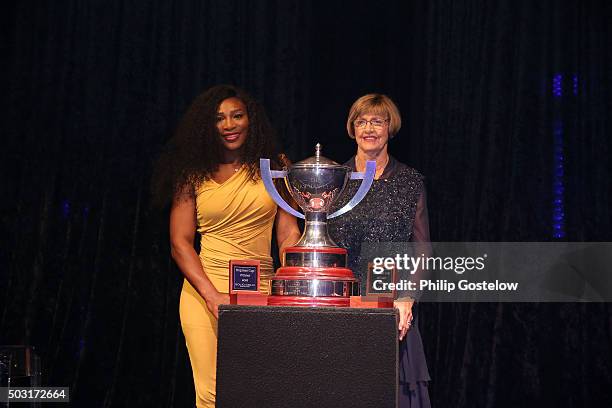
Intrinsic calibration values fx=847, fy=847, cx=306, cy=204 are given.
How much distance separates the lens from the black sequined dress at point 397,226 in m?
2.45

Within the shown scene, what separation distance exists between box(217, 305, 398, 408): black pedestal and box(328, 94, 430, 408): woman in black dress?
2.97 ft

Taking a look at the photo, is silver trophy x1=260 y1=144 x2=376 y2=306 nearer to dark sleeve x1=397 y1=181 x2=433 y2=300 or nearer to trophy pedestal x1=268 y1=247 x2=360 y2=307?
trophy pedestal x1=268 y1=247 x2=360 y2=307

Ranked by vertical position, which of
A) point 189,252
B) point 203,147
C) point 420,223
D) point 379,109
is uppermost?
point 379,109

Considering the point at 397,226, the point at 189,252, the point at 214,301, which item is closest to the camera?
the point at 214,301

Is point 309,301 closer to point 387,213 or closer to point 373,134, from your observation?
point 387,213

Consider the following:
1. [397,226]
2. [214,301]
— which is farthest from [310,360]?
[397,226]

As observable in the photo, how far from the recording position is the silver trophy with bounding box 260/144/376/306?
1620 mm

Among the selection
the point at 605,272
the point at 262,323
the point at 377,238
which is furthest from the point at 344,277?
the point at 605,272

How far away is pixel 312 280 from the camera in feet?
5.32

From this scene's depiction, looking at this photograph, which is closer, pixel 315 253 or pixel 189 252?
pixel 315 253

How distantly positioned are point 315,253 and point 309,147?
175 cm

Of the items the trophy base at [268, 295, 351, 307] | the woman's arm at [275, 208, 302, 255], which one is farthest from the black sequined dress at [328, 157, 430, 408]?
the trophy base at [268, 295, 351, 307]

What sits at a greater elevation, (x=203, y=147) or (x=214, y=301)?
(x=203, y=147)

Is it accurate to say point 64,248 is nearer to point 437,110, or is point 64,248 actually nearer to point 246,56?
point 246,56
